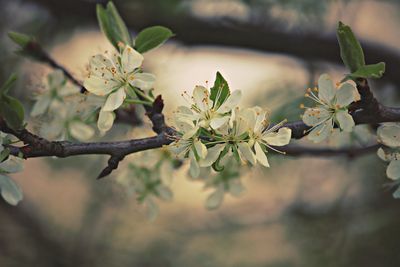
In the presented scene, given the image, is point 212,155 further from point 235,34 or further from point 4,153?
point 235,34

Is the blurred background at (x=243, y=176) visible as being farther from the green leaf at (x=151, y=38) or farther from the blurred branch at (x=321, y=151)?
the green leaf at (x=151, y=38)

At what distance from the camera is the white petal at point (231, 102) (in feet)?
2.56

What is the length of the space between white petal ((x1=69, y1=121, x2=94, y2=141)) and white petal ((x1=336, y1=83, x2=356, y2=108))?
0.46 meters

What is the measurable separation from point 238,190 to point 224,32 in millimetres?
518

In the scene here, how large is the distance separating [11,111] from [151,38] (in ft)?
0.75

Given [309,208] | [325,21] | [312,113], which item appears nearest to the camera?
[312,113]

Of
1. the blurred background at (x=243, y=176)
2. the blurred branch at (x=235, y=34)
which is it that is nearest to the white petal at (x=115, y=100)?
the blurred background at (x=243, y=176)

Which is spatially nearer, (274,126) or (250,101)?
(274,126)

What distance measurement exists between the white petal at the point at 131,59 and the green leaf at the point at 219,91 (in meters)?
0.11

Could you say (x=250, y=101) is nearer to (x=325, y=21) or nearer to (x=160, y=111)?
(x=325, y=21)

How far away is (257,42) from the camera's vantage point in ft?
5.11

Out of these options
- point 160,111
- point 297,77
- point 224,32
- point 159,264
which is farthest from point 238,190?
point 159,264

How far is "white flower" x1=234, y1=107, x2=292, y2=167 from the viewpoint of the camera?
0.77 m

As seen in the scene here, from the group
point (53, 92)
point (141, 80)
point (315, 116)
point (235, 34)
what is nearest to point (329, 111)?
point (315, 116)
